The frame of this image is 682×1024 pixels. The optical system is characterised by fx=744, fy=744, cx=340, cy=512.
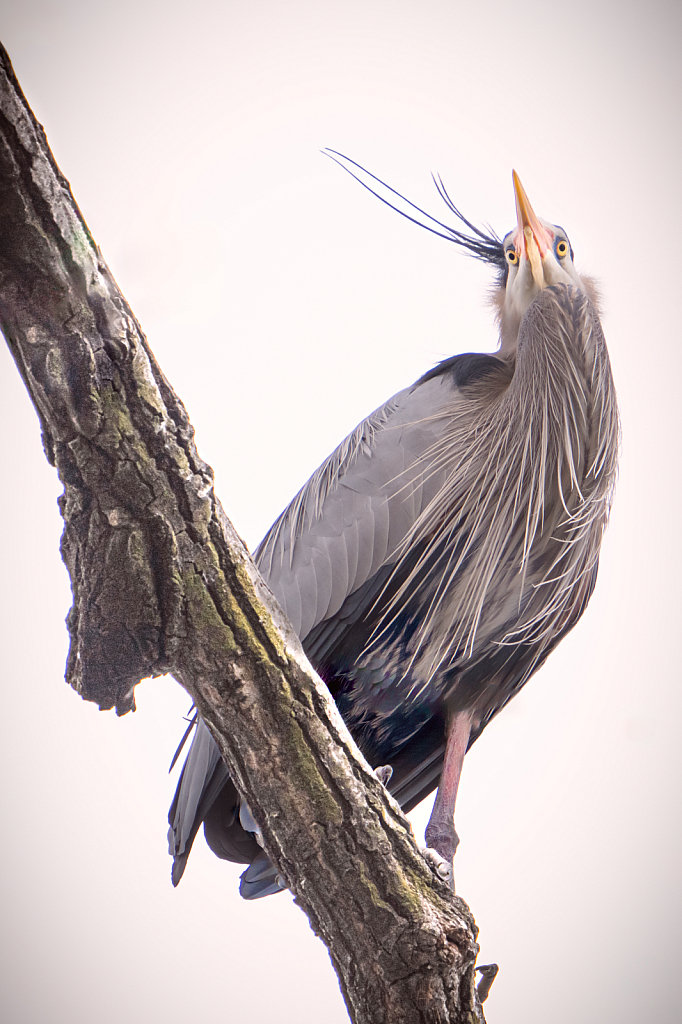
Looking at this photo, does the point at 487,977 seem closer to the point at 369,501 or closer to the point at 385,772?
the point at 385,772

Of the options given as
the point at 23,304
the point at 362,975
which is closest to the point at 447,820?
the point at 362,975

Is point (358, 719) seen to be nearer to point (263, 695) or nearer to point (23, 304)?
point (263, 695)

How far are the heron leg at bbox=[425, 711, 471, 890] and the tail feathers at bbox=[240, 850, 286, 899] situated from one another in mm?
449

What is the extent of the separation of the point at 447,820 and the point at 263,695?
80cm

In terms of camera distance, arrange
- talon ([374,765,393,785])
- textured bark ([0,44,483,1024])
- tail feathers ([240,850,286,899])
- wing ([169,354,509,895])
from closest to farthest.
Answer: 1. textured bark ([0,44,483,1024])
2. talon ([374,765,393,785])
3. wing ([169,354,509,895])
4. tail feathers ([240,850,286,899])

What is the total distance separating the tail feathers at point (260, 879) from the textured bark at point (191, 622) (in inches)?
29.1

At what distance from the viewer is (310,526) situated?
1944 mm

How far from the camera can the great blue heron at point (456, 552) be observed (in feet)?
5.44

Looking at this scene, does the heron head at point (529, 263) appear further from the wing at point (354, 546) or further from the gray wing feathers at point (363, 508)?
the gray wing feathers at point (363, 508)

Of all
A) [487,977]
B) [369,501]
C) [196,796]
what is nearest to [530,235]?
[369,501]

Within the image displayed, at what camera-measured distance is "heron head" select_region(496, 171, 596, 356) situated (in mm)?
1778

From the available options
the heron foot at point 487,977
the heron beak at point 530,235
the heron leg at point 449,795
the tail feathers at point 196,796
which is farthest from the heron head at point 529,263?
the heron foot at point 487,977

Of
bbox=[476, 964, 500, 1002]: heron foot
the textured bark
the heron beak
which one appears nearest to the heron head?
the heron beak

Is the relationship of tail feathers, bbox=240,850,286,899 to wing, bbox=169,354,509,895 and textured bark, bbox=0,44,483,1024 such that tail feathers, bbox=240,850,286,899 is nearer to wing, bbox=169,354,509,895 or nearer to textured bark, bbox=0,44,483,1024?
wing, bbox=169,354,509,895
